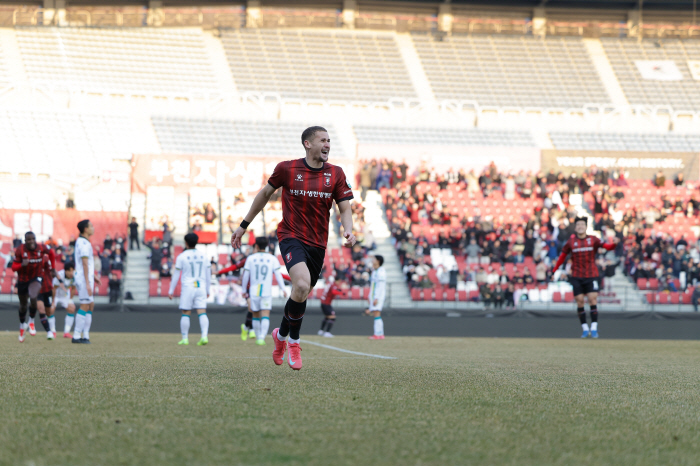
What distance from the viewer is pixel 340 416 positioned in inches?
173

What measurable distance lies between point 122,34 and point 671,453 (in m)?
41.3

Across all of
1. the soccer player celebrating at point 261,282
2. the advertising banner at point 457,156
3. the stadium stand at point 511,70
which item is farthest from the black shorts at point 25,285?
the stadium stand at point 511,70

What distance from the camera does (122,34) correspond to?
4100 centimetres

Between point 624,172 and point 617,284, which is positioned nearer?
point 617,284

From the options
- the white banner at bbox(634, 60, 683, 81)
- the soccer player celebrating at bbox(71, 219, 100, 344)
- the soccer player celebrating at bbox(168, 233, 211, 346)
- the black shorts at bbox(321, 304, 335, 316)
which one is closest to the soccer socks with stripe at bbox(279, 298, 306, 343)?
the soccer player celebrating at bbox(71, 219, 100, 344)

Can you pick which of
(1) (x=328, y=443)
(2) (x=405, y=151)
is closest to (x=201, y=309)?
(1) (x=328, y=443)

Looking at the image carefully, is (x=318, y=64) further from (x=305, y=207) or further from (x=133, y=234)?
(x=305, y=207)

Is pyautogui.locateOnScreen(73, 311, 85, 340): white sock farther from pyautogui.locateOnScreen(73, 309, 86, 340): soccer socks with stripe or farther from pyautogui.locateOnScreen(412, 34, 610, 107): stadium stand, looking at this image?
pyautogui.locateOnScreen(412, 34, 610, 107): stadium stand

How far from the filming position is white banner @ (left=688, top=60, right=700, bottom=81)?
43.1 m

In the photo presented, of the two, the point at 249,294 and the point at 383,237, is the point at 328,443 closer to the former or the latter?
the point at 249,294

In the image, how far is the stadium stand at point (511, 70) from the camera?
1609 inches

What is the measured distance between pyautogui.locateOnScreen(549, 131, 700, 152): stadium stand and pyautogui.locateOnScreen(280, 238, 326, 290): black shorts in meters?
32.0

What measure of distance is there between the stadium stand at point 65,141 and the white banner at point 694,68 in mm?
29240

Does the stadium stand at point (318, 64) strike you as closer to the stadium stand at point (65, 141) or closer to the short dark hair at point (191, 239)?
the stadium stand at point (65, 141)
